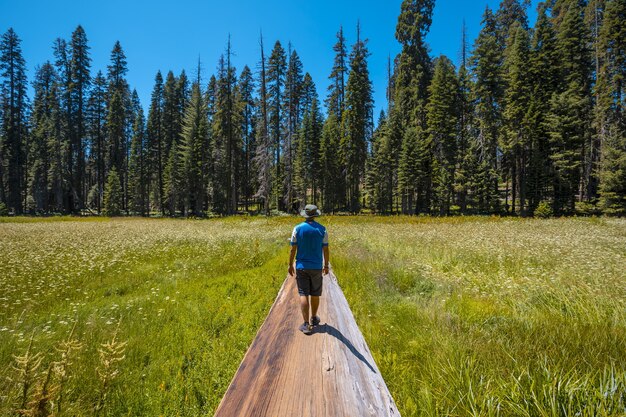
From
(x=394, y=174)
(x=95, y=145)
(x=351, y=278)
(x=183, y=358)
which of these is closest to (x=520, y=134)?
(x=394, y=174)

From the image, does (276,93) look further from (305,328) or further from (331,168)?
(305,328)

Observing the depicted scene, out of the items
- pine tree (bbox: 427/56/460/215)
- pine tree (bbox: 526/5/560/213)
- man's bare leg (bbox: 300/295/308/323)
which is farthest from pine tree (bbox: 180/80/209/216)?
pine tree (bbox: 526/5/560/213)

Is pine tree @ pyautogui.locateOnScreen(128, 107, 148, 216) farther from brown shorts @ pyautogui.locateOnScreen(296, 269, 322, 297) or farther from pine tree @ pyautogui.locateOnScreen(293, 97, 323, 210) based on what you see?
brown shorts @ pyautogui.locateOnScreen(296, 269, 322, 297)

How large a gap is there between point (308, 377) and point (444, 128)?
39.2 m

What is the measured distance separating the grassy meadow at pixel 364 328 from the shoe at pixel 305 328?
1125 millimetres

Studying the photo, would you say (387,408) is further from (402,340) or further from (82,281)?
(82,281)

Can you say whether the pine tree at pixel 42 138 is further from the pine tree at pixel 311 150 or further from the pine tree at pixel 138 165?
the pine tree at pixel 311 150

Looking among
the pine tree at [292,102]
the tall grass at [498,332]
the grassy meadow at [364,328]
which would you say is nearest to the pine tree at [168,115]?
the pine tree at [292,102]

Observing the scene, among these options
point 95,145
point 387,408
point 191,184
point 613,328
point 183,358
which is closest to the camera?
point 387,408

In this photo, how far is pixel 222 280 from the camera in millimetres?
8312

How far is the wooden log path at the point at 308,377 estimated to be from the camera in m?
2.59

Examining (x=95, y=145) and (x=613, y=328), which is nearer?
(x=613, y=328)

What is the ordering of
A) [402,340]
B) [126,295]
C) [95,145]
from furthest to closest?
[95,145], [126,295], [402,340]

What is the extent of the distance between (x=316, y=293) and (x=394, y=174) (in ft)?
140
